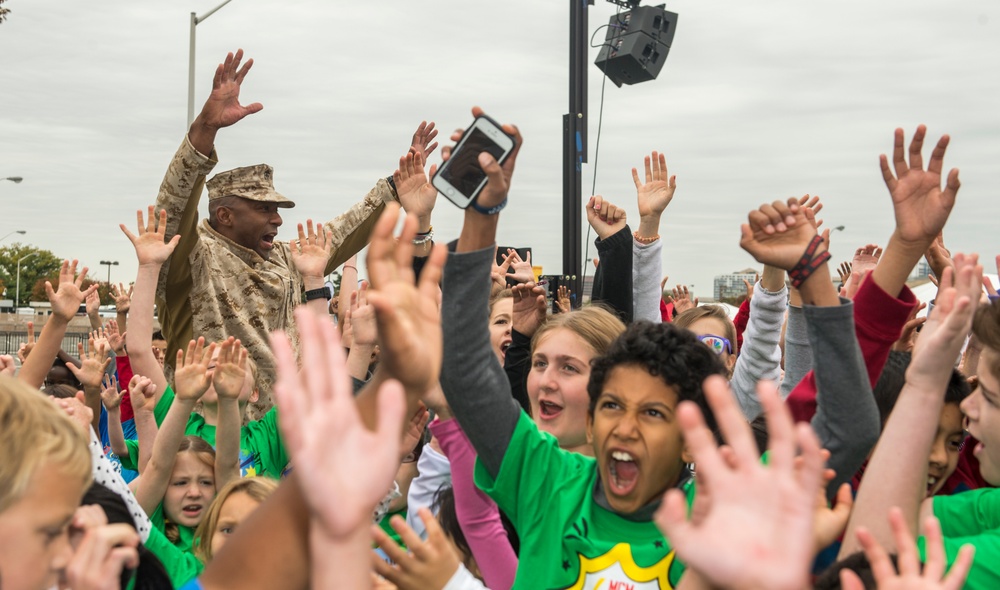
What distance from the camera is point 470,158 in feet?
7.86

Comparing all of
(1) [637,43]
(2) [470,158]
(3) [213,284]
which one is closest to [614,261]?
(2) [470,158]

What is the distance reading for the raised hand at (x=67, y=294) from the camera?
13.4ft

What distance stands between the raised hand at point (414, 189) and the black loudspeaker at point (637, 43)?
5782 mm

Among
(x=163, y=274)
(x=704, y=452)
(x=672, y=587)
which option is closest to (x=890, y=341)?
(x=672, y=587)

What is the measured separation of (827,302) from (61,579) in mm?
1846

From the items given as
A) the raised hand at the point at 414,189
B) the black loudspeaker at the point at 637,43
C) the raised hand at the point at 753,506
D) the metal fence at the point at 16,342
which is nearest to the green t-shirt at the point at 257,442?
the raised hand at the point at 414,189

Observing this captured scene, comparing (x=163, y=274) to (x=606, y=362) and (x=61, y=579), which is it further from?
(x=61, y=579)

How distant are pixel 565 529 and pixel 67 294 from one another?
2843 millimetres

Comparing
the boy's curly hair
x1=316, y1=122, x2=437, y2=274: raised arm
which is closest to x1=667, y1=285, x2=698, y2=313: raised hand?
x1=316, y1=122, x2=437, y2=274: raised arm

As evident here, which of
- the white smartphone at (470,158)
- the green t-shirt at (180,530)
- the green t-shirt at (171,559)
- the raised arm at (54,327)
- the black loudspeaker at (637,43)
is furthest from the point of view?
the black loudspeaker at (637,43)

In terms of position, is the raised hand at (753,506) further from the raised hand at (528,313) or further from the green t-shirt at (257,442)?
the green t-shirt at (257,442)

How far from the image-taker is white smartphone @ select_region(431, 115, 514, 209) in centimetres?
236

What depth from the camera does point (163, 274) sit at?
16.7 ft

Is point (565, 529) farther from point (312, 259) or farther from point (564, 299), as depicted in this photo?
point (564, 299)
